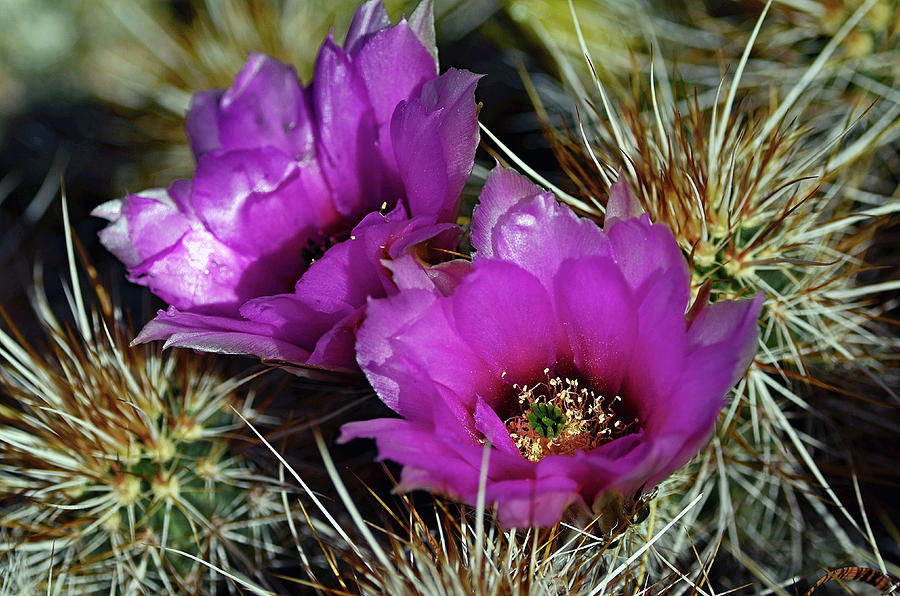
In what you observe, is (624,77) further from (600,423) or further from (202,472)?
(202,472)

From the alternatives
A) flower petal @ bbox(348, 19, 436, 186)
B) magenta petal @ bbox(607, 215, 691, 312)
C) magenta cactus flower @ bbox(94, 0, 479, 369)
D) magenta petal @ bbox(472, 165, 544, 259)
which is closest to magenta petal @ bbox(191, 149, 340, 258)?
magenta cactus flower @ bbox(94, 0, 479, 369)

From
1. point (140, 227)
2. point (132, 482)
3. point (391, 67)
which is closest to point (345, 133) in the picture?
point (391, 67)

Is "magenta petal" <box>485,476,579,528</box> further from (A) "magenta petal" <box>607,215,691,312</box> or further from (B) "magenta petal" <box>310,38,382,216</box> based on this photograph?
(B) "magenta petal" <box>310,38,382,216</box>

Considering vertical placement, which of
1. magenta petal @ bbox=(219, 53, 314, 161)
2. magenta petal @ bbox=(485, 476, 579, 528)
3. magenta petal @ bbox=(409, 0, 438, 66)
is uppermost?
magenta petal @ bbox=(409, 0, 438, 66)

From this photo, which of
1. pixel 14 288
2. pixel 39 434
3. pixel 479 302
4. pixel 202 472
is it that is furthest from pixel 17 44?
pixel 479 302

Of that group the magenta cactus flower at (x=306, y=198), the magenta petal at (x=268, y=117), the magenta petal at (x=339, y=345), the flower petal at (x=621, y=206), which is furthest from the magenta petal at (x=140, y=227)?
the flower petal at (x=621, y=206)

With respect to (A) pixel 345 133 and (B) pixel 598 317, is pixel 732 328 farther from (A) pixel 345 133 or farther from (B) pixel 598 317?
(A) pixel 345 133

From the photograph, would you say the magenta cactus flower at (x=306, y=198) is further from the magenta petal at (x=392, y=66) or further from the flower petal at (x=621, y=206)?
the flower petal at (x=621, y=206)
